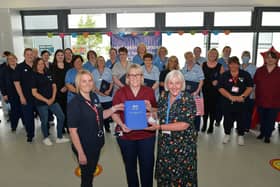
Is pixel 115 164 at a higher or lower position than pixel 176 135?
lower

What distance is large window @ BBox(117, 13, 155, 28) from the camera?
6395mm

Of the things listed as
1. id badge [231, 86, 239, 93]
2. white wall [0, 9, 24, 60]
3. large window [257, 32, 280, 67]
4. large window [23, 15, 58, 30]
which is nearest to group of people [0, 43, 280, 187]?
id badge [231, 86, 239, 93]

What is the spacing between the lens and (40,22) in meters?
6.53

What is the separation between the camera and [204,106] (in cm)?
466

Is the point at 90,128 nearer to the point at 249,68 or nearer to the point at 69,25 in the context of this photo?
the point at 249,68

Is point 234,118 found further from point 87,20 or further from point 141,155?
point 87,20

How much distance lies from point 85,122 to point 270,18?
6.23 metres

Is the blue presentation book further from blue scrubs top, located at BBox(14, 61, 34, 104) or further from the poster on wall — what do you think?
the poster on wall

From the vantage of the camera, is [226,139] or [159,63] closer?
[226,139]

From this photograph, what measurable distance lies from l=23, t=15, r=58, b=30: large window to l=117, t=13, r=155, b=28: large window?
1717 mm

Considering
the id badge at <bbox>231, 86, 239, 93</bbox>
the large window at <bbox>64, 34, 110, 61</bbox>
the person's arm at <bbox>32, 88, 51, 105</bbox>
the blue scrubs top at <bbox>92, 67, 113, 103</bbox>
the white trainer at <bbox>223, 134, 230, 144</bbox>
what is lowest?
the white trainer at <bbox>223, 134, 230, 144</bbox>

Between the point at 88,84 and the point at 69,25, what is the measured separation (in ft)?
15.8

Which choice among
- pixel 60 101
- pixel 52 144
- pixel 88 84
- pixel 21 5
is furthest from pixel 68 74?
pixel 21 5

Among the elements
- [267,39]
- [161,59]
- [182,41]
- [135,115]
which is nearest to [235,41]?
[267,39]
